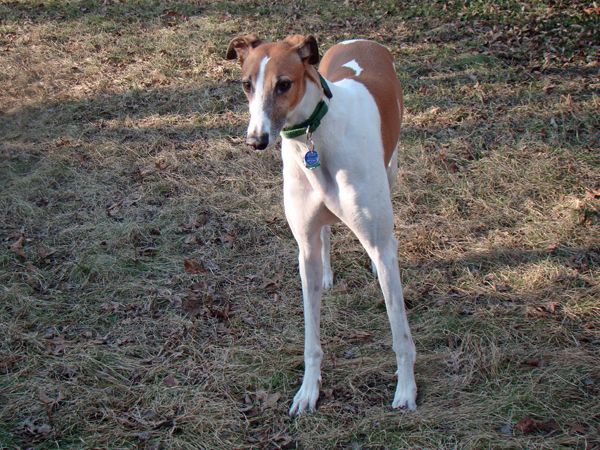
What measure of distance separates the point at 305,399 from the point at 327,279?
1310mm

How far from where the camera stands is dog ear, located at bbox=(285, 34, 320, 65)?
337 centimetres

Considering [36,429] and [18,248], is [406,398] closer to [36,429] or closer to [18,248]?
[36,429]

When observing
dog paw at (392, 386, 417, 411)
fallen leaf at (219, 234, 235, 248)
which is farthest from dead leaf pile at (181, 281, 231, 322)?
dog paw at (392, 386, 417, 411)

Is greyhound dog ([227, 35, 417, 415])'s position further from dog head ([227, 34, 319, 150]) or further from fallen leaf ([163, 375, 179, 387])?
fallen leaf ([163, 375, 179, 387])

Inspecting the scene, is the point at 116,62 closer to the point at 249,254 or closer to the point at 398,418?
the point at 249,254

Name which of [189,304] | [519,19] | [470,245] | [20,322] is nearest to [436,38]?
[519,19]

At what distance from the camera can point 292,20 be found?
10547mm

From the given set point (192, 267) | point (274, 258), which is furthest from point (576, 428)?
point (192, 267)

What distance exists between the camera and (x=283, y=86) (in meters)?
3.23

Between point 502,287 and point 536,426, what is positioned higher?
point 536,426

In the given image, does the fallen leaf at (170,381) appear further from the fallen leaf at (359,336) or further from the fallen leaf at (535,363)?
the fallen leaf at (535,363)

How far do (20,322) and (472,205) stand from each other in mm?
3742

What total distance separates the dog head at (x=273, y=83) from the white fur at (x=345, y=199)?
108mm

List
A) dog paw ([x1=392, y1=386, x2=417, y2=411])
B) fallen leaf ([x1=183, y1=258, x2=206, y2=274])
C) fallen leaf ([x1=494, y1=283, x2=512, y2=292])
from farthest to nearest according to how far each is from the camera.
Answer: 1. fallen leaf ([x1=183, y1=258, x2=206, y2=274])
2. fallen leaf ([x1=494, y1=283, x2=512, y2=292])
3. dog paw ([x1=392, y1=386, x2=417, y2=411])
